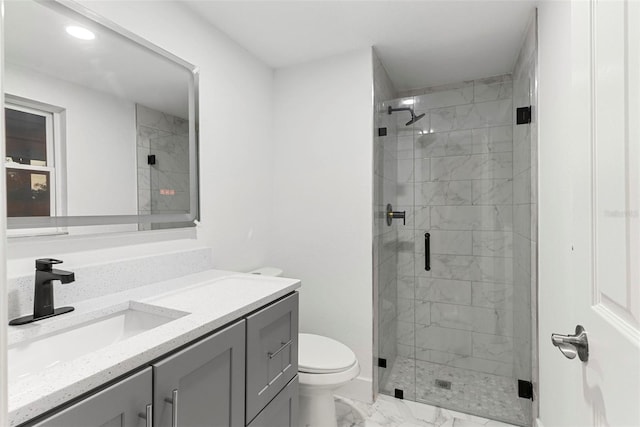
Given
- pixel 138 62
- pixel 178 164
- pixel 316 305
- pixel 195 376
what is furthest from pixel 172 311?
pixel 316 305

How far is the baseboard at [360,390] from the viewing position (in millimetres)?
2125

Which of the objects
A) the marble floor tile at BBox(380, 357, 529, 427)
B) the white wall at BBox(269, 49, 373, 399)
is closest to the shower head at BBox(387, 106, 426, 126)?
the white wall at BBox(269, 49, 373, 399)

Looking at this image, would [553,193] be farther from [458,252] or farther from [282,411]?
[282,411]

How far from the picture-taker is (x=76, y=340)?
1035 mm

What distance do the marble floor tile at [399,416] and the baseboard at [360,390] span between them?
0.03 meters

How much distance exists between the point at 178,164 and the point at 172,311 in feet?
2.69

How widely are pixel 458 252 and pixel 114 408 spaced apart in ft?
7.62

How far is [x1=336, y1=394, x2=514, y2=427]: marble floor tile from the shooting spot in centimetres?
193

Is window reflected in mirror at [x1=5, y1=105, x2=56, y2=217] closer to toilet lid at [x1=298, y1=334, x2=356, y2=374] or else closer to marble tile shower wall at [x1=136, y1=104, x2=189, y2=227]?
marble tile shower wall at [x1=136, y1=104, x2=189, y2=227]

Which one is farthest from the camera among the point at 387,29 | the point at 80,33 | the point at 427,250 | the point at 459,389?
the point at 427,250

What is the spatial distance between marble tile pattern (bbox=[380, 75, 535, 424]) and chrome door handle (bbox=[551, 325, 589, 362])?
173 centimetres

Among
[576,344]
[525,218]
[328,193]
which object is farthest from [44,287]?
[525,218]

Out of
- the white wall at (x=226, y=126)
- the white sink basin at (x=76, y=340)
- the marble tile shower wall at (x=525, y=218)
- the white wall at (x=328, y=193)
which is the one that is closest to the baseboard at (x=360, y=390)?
the white wall at (x=328, y=193)

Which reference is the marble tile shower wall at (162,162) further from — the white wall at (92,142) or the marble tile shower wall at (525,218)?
the marble tile shower wall at (525,218)
